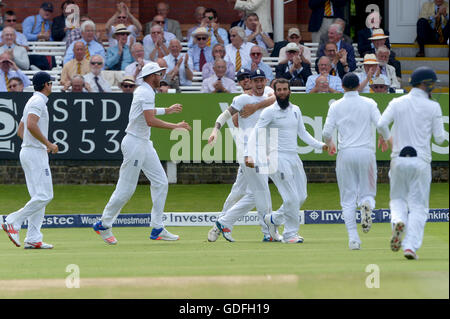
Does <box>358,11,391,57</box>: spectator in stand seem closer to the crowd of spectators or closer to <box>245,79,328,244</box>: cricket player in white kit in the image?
the crowd of spectators

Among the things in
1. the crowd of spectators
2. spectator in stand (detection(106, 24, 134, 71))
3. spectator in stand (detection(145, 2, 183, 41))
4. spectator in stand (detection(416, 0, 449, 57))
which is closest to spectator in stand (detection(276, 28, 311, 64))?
the crowd of spectators

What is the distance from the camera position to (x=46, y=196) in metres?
11.2

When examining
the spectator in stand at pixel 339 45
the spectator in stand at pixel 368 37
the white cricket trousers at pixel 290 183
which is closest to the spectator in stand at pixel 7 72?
the spectator in stand at pixel 339 45

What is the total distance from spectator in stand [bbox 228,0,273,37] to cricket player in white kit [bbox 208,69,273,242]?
9.11m

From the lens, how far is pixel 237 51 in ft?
63.3

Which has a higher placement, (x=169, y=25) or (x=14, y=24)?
(x=14, y=24)

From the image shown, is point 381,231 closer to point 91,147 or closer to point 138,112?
point 138,112

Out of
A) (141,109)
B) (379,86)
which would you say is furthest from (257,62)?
(141,109)

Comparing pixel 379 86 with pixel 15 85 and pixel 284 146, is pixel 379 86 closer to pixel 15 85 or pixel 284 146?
pixel 15 85

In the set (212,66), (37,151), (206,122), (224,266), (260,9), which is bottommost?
(224,266)

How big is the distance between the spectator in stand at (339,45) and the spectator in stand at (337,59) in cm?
19

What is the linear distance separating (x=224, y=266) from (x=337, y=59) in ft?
34.5

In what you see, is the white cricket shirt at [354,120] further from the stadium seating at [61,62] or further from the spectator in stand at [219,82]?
the stadium seating at [61,62]
